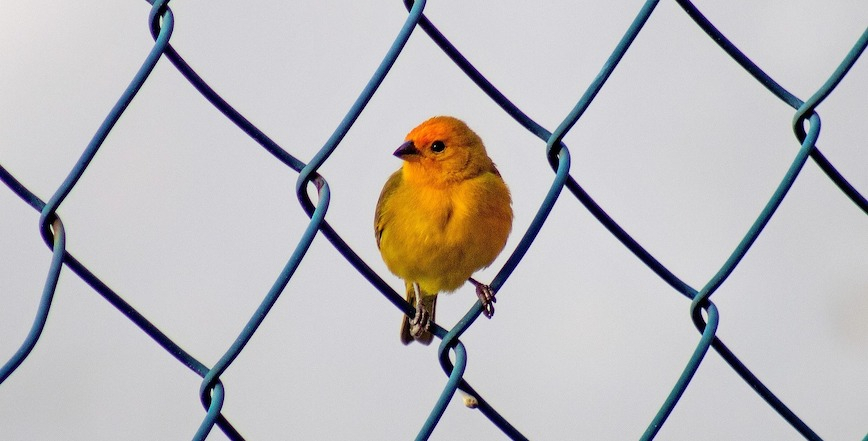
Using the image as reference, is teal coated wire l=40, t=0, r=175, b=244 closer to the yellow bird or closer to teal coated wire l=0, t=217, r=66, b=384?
teal coated wire l=0, t=217, r=66, b=384

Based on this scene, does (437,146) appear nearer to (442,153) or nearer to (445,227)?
(442,153)

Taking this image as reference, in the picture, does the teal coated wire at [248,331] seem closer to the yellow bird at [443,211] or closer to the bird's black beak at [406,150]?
the yellow bird at [443,211]

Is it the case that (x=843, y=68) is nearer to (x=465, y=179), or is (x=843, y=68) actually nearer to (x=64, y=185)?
(x=64, y=185)

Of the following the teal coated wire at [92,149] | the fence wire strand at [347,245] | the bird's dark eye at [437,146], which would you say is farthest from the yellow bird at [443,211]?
the teal coated wire at [92,149]

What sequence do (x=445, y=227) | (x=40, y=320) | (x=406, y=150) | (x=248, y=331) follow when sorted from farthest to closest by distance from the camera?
(x=406, y=150) → (x=445, y=227) → (x=248, y=331) → (x=40, y=320)

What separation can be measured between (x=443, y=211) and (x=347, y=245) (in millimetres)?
1434

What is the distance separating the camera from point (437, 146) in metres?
3.31

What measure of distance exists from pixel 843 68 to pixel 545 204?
0.59 meters

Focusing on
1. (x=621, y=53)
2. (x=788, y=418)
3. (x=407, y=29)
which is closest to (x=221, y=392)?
(x=407, y=29)

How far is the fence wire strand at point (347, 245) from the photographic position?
55.2 inches

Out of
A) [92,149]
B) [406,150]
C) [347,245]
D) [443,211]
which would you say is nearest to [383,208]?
[406,150]

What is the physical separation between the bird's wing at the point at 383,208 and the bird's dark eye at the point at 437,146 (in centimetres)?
16

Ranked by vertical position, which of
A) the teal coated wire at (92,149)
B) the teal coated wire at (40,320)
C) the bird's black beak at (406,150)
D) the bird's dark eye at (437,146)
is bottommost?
the teal coated wire at (40,320)

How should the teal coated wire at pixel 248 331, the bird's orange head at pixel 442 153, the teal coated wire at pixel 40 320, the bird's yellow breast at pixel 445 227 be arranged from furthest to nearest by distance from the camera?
the bird's orange head at pixel 442 153 < the bird's yellow breast at pixel 445 227 < the teal coated wire at pixel 248 331 < the teal coated wire at pixel 40 320
